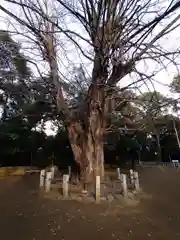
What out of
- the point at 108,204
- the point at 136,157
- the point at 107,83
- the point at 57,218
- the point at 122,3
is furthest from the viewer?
the point at 136,157

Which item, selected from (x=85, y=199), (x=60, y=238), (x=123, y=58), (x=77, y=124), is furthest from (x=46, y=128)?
(x=60, y=238)

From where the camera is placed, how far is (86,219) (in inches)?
157

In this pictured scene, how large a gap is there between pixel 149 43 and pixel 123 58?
64cm

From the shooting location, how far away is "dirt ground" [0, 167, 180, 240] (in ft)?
10.9

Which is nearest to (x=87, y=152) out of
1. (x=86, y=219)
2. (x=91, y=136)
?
(x=91, y=136)

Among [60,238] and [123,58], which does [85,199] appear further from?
[123,58]

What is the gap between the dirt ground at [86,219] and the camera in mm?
3309

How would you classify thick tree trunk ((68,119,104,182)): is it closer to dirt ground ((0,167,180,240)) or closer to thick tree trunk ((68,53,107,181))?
thick tree trunk ((68,53,107,181))

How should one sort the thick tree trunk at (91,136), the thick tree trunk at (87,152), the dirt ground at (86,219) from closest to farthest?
the dirt ground at (86,219) < the thick tree trunk at (91,136) < the thick tree trunk at (87,152)

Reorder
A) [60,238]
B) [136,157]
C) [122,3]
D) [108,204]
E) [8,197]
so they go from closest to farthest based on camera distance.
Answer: [60,238]
[122,3]
[108,204]
[8,197]
[136,157]

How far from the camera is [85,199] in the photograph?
16.8 ft

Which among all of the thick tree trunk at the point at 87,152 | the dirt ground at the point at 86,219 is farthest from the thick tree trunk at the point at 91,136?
the dirt ground at the point at 86,219

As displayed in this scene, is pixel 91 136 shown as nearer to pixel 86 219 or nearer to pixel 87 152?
pixel 87 152

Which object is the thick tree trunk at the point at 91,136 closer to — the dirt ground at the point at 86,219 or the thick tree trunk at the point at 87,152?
the thick tree trunk at the point at 87,152
